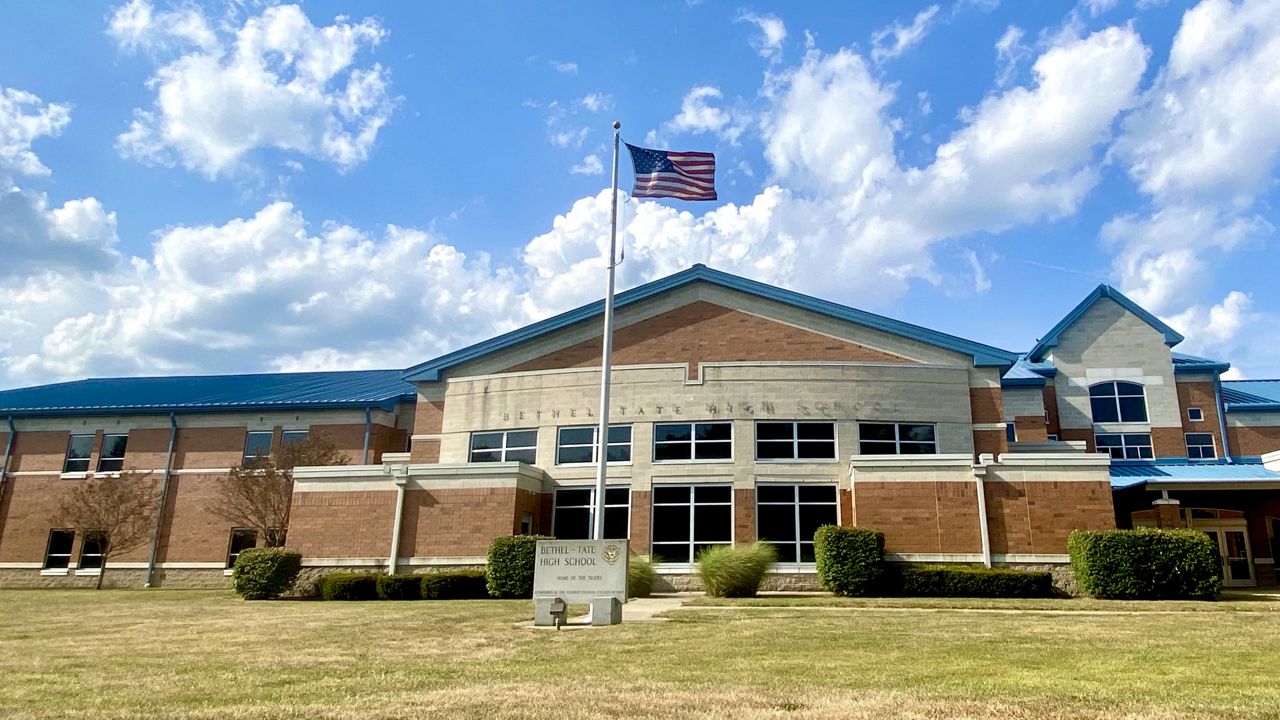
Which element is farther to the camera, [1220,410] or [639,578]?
[1220,410]

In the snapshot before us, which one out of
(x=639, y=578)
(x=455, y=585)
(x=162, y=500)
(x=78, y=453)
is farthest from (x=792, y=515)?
(x=78, y=453)

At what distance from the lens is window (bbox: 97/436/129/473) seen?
40062mm

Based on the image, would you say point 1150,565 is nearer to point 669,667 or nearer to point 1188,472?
point 1188,472

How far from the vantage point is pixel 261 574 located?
25406 millimetres

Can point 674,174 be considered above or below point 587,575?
above

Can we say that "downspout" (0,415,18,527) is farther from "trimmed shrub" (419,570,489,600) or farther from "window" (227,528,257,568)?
"trimmed shrub" (419,570,489,600)

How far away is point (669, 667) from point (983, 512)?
1869 centimetres

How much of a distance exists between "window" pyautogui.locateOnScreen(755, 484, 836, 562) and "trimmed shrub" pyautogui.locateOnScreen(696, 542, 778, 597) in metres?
4.54

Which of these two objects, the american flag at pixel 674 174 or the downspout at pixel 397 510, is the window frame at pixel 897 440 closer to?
the american flag at pixel 674 174

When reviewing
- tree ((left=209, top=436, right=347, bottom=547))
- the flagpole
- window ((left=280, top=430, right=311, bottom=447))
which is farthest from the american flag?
window ((left=280, top=430, right=311, bottom=447))

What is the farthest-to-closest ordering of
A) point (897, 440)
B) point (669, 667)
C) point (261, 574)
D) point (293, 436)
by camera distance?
point (293, 436), point (897, 440), point (261, 574), point (669, 667)

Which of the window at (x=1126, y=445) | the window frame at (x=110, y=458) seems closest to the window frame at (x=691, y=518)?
the window at (x=1126, y=445)

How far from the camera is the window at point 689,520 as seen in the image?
93.1 ft

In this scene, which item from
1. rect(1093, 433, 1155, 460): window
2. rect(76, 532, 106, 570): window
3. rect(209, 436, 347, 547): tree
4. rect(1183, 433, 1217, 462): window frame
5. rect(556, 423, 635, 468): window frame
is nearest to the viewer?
rect(556, 423, 635, 468): window frame
